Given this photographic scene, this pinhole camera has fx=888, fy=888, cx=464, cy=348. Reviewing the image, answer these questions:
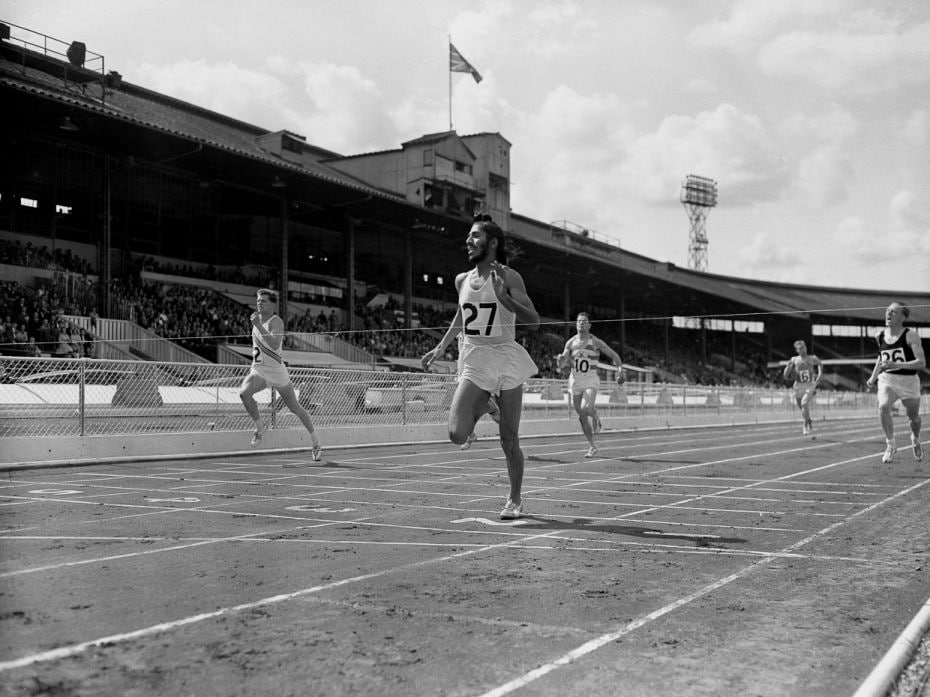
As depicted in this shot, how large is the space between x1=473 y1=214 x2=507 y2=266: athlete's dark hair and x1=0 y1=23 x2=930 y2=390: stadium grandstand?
9.86 m

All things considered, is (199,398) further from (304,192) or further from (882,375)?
(304,192)

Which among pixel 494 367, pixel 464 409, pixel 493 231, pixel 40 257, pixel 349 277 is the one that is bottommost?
pixel 464 409

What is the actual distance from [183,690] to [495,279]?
4077 millimetres

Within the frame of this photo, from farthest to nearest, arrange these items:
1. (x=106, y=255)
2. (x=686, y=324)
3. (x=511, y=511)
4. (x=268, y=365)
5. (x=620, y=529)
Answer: (x=686, y=324)
(x=106, y=255)
(x=268, y=365)
(x=511, y=511)
(x=620, y=529)

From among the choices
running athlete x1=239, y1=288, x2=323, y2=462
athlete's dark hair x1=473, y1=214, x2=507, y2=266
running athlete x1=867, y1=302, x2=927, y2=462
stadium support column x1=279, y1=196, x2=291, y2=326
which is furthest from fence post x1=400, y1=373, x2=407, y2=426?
stadium support column x1=279, y1=196, x2=291, y2=326

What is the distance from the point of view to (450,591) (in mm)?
3859

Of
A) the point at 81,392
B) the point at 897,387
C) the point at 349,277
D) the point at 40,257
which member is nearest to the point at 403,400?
the point at 81,392

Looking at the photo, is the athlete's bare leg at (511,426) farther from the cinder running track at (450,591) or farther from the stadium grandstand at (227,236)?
the stadium grandstand at (227,236)

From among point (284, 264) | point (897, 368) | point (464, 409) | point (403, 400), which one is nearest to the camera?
point (464, 409)

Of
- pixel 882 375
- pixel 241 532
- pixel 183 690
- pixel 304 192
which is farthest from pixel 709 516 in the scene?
pixel 304 192

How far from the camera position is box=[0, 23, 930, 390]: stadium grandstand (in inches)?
1046

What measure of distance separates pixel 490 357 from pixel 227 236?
33931mm

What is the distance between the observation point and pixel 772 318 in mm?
76750

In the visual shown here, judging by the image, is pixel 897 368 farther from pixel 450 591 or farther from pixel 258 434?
pixel 450 591
